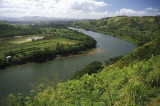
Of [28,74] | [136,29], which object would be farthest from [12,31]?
[136,29]

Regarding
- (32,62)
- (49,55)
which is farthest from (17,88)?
(49,55)

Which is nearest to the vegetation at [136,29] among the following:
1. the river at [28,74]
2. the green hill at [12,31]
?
the river at [28,74]

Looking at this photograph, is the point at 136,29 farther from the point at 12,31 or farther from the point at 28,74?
the point at 12,31

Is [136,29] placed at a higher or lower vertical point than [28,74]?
higher

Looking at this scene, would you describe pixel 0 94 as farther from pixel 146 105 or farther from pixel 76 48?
pixel 76 48

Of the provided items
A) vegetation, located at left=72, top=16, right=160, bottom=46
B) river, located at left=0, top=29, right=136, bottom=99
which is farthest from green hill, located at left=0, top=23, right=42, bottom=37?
vegetation, located at left=72, top=16, right=160, bottom=46

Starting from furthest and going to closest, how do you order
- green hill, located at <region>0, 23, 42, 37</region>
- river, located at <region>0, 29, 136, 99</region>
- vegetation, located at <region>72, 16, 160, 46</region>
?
green hill, located at <region>0, 23, 42, 37</region> < vegetation, located at <region>72, 16, 160, 46</region> < river, located at <region>0, 29, 136, 99</region>

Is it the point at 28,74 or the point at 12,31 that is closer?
the point at 28,74

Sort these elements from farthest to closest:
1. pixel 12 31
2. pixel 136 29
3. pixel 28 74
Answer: pixel 136 29, pixel 12 31, pixel 28 74

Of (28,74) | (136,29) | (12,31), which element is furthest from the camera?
(136,29)

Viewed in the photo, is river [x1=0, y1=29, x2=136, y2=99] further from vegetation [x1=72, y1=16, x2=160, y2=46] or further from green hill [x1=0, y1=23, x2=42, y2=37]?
green hill [x1=0, y1=23, x2=42, y2=37]

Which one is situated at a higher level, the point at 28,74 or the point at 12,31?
the point at 12,31

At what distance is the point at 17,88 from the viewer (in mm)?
23359

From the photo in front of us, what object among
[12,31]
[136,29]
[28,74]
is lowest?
[28,74]
